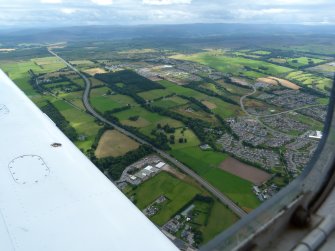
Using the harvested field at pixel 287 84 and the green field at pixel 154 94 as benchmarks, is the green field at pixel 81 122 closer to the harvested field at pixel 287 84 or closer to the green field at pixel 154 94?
the green field at pixel 154 94

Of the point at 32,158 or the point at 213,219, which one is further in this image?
the point at 213,219

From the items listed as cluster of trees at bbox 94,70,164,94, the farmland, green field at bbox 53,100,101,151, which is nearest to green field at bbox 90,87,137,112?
the farmland

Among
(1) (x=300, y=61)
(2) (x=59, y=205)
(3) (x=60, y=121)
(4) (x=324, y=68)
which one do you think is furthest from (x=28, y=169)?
(1) (x=300, y=61)

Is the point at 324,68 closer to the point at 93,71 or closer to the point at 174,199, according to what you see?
the point at 93,71

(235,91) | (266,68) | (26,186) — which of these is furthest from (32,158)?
(266,68)

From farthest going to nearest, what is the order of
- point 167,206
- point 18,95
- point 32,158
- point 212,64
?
point 212,64
point 167,206
point 18,95
point 32,158

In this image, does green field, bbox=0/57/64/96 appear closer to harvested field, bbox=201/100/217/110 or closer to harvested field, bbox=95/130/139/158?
harvested field, bbox=95/130/139/158

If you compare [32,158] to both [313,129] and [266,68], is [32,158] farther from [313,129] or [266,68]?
[266,68]
